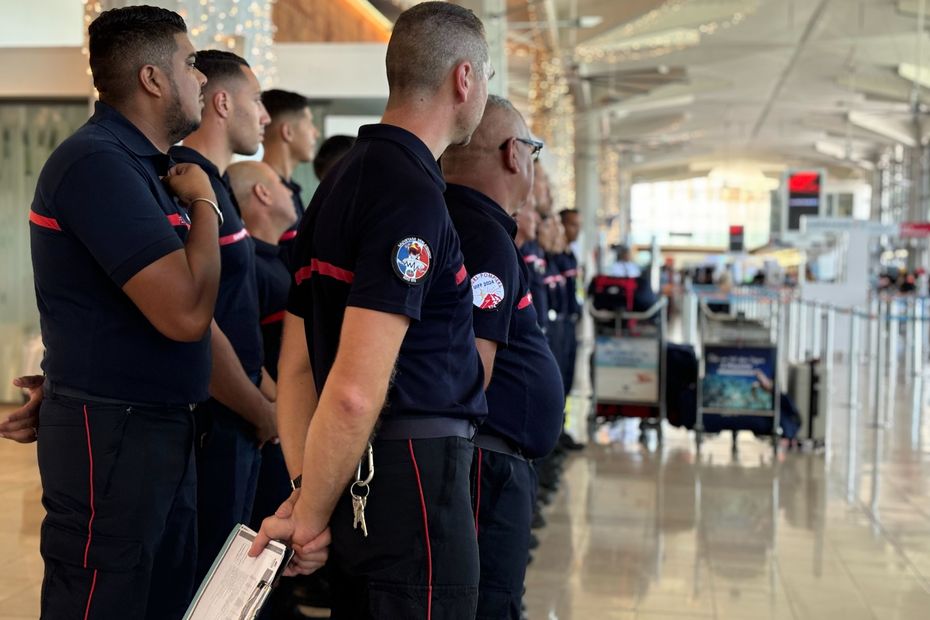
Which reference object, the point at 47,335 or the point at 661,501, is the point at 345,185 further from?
the point at 661,501

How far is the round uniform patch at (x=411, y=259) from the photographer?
5.29 feet

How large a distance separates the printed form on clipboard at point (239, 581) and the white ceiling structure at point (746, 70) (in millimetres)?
11153

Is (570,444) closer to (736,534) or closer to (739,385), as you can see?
(739,385)

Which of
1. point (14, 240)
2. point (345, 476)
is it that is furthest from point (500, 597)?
point (14, 240)

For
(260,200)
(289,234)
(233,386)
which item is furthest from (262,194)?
(233,386)

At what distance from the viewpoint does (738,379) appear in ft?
24.3

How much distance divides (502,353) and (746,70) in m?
25.9

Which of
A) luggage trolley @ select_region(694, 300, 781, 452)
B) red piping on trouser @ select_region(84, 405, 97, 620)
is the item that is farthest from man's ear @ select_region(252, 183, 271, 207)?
luggage trolley @ select_region(694, 300, 781, 452)

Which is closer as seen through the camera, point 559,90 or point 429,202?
point 429,202

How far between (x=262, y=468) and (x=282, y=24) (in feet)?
25.3

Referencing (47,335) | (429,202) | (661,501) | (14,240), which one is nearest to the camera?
(429,202)

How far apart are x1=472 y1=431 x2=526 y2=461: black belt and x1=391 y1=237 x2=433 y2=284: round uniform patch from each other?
0.83m

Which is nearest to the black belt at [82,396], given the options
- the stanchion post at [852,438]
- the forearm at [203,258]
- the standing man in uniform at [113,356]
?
the standing man in uniform at [113,356]

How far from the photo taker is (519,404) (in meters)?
2.49
